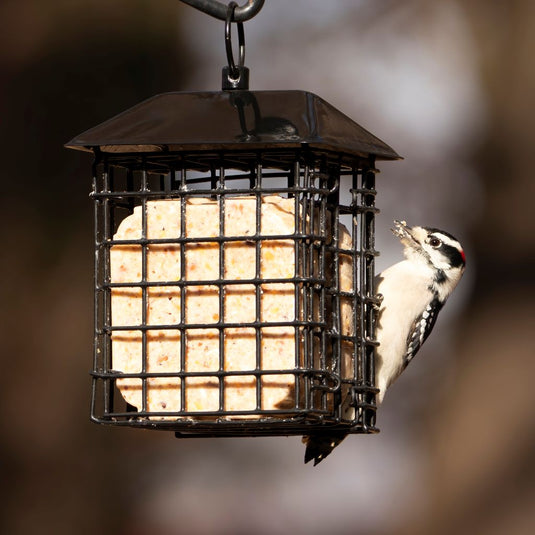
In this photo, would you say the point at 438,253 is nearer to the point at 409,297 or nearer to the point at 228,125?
the point at 409,297

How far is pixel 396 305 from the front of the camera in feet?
27.5

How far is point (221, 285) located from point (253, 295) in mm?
159

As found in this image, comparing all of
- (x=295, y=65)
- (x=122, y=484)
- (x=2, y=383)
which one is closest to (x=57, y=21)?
(x=295, y=65)

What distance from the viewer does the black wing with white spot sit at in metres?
8.87

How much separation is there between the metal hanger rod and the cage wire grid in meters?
0.76

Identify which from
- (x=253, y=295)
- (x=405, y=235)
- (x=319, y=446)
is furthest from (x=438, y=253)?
(x=253, y=295)

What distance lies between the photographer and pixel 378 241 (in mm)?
13492

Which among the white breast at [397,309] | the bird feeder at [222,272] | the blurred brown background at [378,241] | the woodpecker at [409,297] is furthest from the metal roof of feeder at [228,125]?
the blurred brown background at [378,241]

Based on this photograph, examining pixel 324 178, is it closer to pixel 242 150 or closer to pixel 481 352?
pixel 242 150

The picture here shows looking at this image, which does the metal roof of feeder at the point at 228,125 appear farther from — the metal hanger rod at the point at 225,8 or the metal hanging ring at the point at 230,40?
the metal hanger rod at the point at 225,8

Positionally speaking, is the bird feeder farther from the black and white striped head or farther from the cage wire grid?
the black and white striped head

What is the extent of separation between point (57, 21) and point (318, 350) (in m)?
8.49

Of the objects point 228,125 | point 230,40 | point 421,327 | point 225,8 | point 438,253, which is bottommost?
point 421,327

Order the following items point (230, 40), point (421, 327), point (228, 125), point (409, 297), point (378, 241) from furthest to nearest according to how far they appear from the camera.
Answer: point (378, 241)
point (421, 327)
point (409, 297)
point (228, 125)
point (230, 40)
